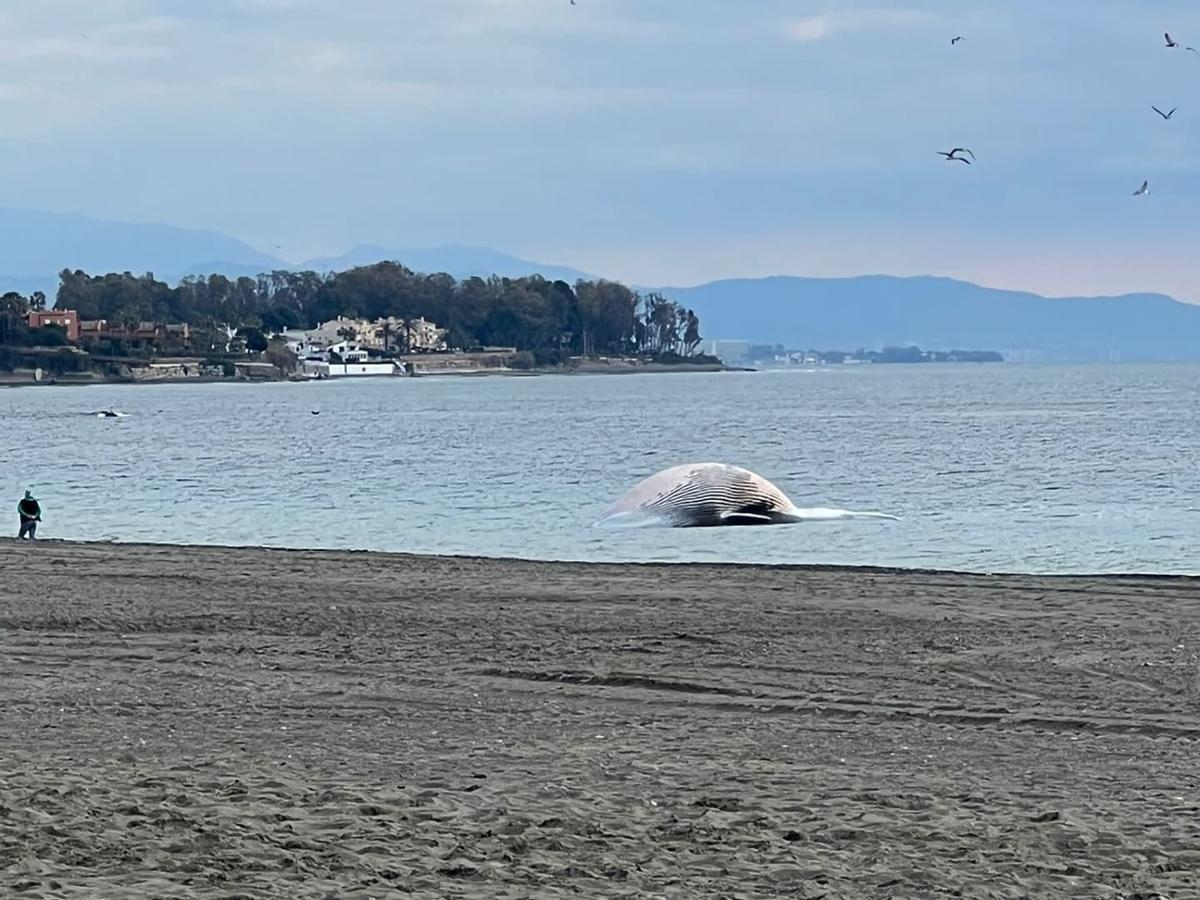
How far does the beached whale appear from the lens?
3134 centimetres

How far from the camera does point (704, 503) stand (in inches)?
1242

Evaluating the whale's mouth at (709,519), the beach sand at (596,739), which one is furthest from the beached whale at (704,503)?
the beach sand at (596,739)

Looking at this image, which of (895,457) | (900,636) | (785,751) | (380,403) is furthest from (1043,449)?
(380,403)

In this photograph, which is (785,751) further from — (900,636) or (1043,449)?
(1043,449)

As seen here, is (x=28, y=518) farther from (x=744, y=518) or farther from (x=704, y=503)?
(x=744, y=518)

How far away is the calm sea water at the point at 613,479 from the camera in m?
30.0

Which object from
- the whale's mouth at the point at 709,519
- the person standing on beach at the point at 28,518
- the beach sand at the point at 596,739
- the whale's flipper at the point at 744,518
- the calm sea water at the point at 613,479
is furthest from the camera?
the whale's flipper at the point at 744,518

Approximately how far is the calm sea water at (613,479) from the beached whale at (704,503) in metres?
0.83

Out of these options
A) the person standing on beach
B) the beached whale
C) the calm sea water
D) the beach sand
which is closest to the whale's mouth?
the beached whale

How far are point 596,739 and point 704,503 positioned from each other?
2024 centimetres

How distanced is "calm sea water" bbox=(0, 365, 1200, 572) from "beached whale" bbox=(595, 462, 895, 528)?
2.73 feet

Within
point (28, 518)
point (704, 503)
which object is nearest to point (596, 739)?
point (28, 518)

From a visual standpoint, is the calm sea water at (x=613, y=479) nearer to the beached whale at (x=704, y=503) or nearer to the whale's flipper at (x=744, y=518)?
the whale's flipper at (x=744, y=518)

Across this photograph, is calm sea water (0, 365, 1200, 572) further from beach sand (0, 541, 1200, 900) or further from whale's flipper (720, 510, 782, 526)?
beach sand (0, 541, 1200, 900)
